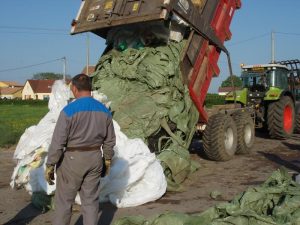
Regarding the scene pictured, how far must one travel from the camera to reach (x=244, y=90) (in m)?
13.5

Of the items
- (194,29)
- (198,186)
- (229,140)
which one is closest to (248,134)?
(229,140)

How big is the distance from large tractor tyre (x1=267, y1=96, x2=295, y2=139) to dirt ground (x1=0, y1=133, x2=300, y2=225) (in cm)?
109

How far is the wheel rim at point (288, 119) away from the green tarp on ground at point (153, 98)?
18.2 ft

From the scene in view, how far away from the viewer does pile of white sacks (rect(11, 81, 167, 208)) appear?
653 centimetres

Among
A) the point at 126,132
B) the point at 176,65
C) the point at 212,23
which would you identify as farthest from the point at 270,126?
the point at 126,132

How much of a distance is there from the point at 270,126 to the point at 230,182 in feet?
19.1

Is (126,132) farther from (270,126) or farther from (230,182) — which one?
(270,126)

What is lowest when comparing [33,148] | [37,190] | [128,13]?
[37,190]

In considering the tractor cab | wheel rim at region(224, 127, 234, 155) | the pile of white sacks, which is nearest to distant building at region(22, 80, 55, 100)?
the tractor cab

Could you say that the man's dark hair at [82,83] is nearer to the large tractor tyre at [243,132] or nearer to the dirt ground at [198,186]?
the dirt ground at [198,186]

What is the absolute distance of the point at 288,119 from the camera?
13.9m

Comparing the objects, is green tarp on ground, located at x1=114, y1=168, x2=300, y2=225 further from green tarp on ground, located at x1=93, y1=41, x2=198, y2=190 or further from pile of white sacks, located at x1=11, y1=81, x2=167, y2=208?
green tarp on ground, located at x1=93, y1=41, x2=198, y2=190

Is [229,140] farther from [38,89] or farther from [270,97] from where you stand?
[38,89]

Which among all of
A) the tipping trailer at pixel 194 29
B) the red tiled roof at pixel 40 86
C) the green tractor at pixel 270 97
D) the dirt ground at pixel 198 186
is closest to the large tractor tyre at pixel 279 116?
the green tractor at pixel 270 97
